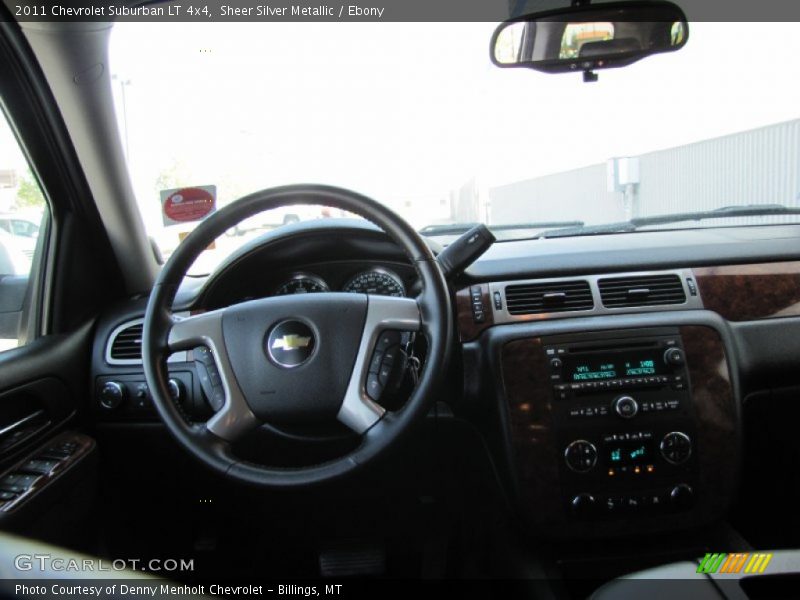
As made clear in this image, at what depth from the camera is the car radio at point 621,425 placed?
2.37 meters

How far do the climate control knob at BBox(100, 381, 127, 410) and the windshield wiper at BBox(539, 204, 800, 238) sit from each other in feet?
6.13

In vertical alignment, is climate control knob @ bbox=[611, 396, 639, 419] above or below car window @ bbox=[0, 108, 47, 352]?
below

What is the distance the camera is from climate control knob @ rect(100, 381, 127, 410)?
260cm

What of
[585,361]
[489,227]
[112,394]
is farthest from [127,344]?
[585,361]

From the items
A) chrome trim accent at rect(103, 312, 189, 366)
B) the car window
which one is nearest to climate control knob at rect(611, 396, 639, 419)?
chrome trim accent at rect(103, 312, 189, 366)

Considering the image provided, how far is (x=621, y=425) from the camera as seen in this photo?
7.75 feet

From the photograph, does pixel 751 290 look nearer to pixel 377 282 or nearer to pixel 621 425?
pixel 621 425

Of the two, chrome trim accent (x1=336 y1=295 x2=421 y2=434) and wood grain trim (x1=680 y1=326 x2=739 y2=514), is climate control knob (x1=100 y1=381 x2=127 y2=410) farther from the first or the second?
wood grain trim (x1=680 y1=326 x2=739 y2=514)

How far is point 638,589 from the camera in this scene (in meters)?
1.59

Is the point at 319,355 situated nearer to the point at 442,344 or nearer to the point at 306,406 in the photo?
the point at 306,406

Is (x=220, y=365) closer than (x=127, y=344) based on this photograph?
Yes

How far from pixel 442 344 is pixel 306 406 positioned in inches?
17.5

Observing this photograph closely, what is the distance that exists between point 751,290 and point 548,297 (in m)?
0.84

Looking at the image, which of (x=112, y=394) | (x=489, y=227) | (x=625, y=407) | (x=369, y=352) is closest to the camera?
(x=369, y=352)
